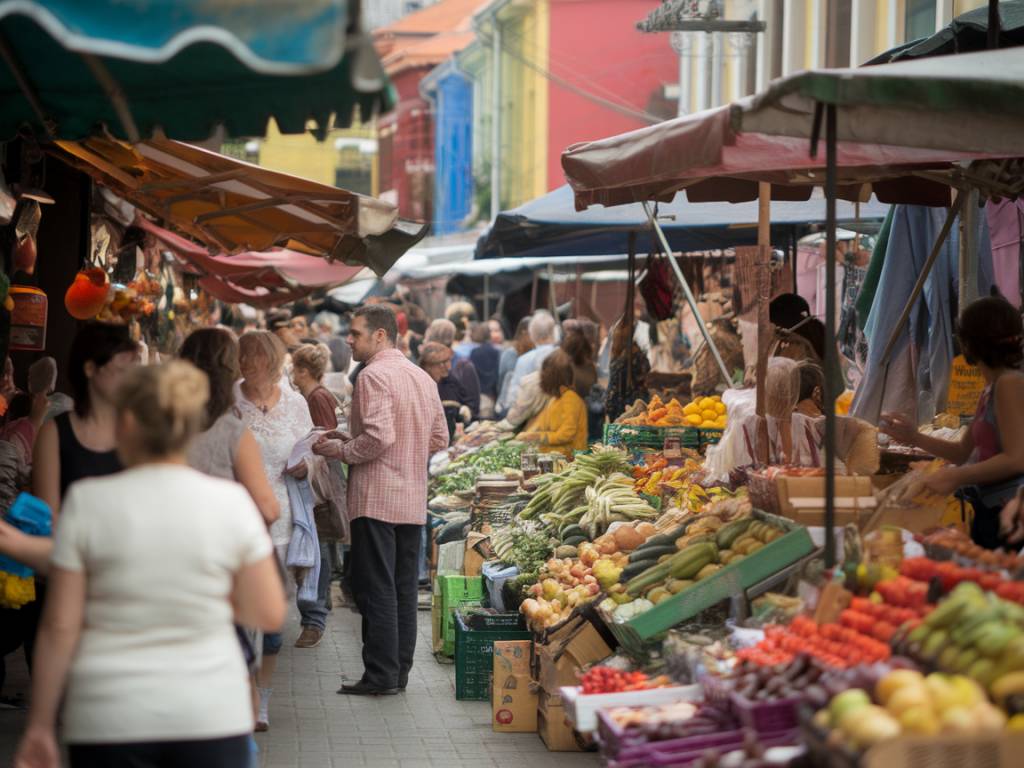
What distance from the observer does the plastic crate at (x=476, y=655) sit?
8.45m

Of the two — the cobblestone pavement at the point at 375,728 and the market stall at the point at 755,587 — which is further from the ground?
the market stall at the point at 755,587

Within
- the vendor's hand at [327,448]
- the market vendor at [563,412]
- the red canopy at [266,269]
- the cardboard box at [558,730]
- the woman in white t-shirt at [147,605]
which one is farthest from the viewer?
the red canopy at [266,269]

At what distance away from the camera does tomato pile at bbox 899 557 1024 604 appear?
15.7ft

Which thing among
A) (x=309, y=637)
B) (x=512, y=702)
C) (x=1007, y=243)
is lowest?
(x=309, y=637)

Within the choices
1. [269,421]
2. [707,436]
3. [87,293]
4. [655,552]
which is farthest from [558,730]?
[87,293]

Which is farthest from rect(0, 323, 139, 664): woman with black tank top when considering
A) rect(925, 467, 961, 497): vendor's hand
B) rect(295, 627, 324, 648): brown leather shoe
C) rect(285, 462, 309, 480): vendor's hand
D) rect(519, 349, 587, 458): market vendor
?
rect(519, 349, 587, 458): market vendor

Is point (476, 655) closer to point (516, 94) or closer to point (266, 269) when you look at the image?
point (266, 269)

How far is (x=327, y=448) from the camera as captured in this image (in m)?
8.09

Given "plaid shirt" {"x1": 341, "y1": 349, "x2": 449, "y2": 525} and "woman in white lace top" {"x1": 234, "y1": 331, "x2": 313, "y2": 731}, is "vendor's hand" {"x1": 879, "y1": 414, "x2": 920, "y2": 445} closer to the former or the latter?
"plaid shirt" {"x1": 341, "y1": 349, "x2": 449, "y2": 525}

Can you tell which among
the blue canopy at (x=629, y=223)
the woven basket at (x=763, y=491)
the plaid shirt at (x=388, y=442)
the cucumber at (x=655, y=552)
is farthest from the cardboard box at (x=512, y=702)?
the blue canopy at (x=629, y=223)

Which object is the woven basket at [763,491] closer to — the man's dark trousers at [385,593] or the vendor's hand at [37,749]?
the man's dark trousers at [385,593]

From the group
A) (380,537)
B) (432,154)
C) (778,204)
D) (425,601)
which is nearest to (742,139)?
(380,537)

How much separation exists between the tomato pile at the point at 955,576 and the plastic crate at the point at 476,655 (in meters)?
3.43

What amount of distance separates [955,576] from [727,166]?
3.02m
